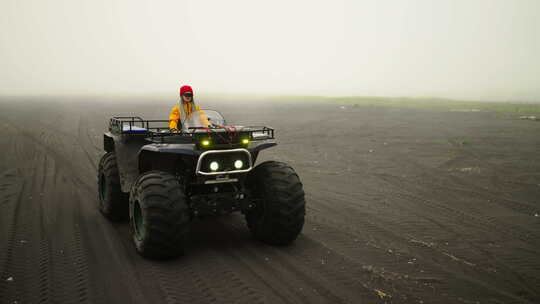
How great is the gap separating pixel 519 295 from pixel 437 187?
5.35m

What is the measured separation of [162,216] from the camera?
212 inches

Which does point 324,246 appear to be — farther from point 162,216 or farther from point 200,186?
point 162,216

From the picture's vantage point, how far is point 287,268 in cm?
559

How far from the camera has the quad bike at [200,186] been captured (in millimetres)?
5453

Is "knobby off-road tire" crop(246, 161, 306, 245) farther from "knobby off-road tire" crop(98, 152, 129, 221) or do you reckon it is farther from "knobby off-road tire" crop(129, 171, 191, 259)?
"knobby off-road tire" crop(98, 152, 129, 221)

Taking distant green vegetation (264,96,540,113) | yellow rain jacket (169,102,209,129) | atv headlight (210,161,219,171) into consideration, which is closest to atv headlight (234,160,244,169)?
atv headlight (210,161,219,171)

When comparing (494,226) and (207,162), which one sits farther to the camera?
(494,226)

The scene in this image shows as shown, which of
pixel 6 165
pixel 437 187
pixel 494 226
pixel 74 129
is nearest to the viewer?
pixel 494 226

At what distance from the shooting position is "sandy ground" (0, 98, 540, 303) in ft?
16.4

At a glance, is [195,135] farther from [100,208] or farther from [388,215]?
[388,215]

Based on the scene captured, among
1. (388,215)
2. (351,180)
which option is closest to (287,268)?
(388,215)

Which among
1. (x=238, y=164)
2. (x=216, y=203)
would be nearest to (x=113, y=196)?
(x=216, y=203)

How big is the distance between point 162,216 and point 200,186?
983mm

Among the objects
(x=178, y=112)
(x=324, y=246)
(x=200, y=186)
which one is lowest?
(x=324, y=246)
